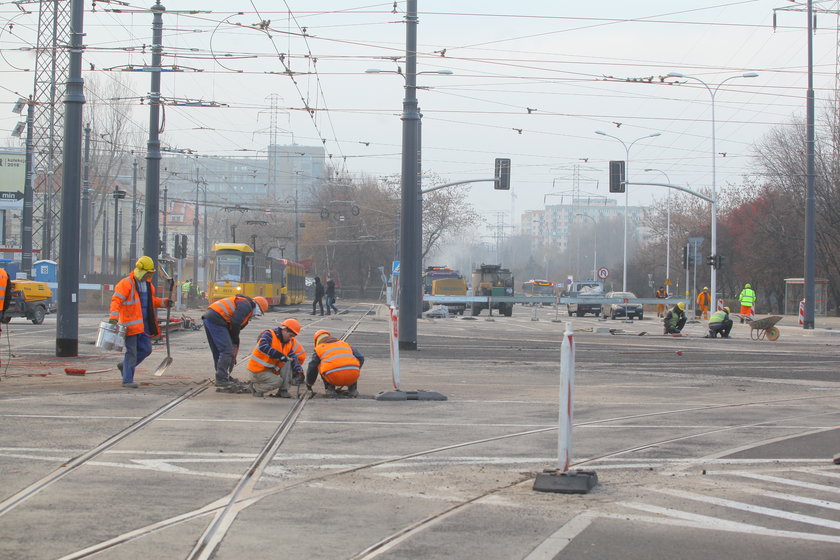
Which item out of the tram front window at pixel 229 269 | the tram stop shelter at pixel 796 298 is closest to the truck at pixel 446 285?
the tram front window at pixel 229 269

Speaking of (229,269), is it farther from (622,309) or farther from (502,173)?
(622,309)

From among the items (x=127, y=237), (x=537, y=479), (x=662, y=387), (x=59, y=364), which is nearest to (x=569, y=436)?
(x=537, y=479)

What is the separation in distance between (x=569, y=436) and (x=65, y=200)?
12.3 metres

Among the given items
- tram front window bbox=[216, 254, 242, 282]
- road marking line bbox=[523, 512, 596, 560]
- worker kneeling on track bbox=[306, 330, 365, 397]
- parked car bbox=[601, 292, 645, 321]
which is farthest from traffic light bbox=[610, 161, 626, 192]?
road marking line bbox=[523, 512, 596, 560]

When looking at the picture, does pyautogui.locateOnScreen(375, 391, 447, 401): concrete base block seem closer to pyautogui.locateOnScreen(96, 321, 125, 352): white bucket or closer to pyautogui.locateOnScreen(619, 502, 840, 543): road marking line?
pyautogui.locateOnScreen(96, 321, 125, 352): white bucket

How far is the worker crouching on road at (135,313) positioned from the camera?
1257cm

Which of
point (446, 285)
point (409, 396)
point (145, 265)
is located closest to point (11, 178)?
point (446, 285)

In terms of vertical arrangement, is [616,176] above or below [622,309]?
above

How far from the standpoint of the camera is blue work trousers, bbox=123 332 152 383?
1264 centimetres

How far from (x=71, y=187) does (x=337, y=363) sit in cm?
736

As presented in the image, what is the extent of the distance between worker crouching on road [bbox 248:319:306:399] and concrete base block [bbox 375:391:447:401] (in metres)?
1.27

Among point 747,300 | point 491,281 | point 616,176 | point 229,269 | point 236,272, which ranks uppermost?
point 616,176

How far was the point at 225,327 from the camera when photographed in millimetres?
12617

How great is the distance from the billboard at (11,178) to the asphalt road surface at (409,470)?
33.3 metres
